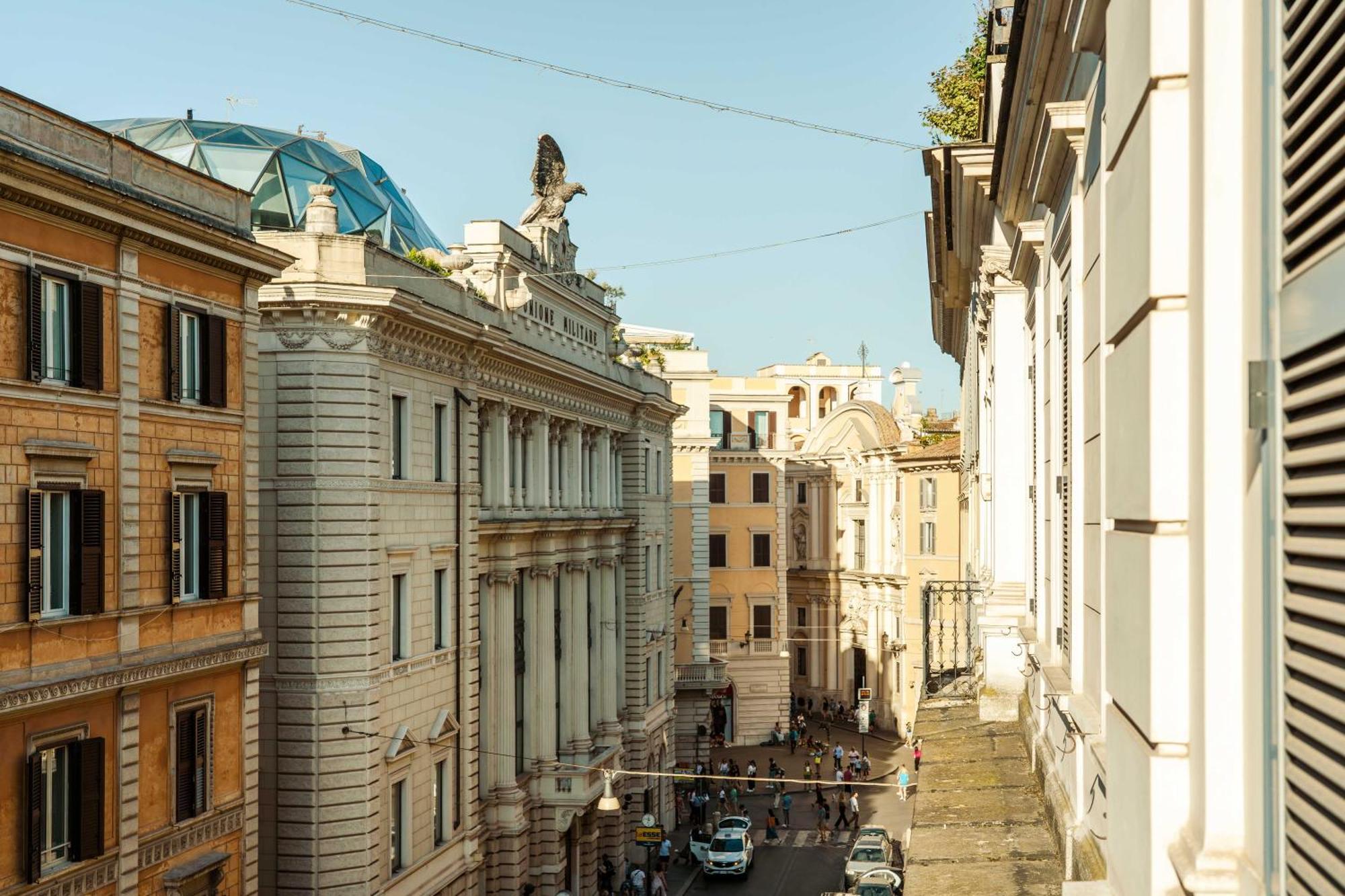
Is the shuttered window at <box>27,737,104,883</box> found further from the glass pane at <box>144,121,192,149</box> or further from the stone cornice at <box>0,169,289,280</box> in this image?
the glass pane at <box>144,121,192,149</box>

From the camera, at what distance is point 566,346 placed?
36594mm

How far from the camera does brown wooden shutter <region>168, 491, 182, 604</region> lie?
17.6 metres

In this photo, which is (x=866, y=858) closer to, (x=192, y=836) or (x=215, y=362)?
(x=192, y=836)

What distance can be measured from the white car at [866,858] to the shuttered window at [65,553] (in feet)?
70.9

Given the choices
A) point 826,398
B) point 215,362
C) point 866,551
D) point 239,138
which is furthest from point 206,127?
point 826,398

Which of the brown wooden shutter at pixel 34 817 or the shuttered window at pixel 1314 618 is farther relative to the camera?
the brown wooden shutter at pixel 34 817

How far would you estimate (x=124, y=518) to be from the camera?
16625mm

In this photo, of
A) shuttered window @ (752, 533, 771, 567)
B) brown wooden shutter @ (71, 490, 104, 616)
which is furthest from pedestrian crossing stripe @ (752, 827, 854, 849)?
brown wooden shutter @ (71, 490, 104, 616)

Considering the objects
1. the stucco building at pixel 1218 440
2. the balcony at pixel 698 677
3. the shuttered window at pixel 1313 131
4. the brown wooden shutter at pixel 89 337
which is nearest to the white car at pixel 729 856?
the balcony at pixel 698 677

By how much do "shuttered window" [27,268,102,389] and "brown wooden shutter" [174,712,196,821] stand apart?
14.6ft

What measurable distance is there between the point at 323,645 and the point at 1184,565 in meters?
20.1

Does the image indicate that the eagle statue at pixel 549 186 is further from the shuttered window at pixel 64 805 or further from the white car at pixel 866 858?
the shuttered window at pixel 64 805

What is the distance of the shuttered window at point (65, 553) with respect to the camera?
49.0ft

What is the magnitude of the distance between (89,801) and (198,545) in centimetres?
373
